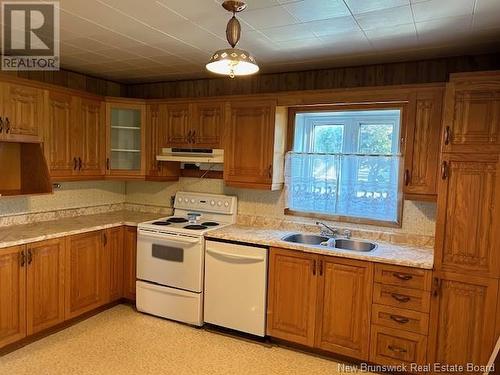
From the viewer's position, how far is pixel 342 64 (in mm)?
3270

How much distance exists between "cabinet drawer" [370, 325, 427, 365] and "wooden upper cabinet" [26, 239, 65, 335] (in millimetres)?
2601

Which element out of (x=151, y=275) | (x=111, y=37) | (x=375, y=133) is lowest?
(x=151, y=275)

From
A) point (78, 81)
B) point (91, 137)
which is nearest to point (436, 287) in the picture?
point (91, 137)

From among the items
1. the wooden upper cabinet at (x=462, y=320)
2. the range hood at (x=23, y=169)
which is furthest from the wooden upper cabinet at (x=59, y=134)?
the wooden upper cabinet at (x=462, y=320)

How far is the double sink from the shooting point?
3148 mm

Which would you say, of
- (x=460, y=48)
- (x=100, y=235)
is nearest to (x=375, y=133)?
(x=460, y=48)

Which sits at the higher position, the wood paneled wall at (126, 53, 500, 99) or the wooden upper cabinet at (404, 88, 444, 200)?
the wood paneled wall at (126, 53, 500, 99)

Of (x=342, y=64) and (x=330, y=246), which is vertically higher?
(x=342, y=64)

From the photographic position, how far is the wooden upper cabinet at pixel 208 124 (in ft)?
11.9

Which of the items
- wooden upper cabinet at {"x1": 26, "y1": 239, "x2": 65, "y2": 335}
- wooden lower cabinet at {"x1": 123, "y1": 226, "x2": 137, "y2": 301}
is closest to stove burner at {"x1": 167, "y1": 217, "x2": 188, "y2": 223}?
wooden lower cabinet at {"x1": 123, "y1": 226, "x2": 137, "y2": 301}

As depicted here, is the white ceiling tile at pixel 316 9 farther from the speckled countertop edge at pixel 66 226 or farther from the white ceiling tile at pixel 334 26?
the speckled countertop edge at pixel 66 226

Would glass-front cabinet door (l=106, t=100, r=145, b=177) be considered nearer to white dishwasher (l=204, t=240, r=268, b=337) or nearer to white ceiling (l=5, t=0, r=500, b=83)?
white ceiling (l=5, t=0, r=500, b=83)

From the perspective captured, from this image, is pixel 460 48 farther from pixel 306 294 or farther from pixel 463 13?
pixel 306 294

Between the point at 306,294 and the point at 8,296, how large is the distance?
2.29m
